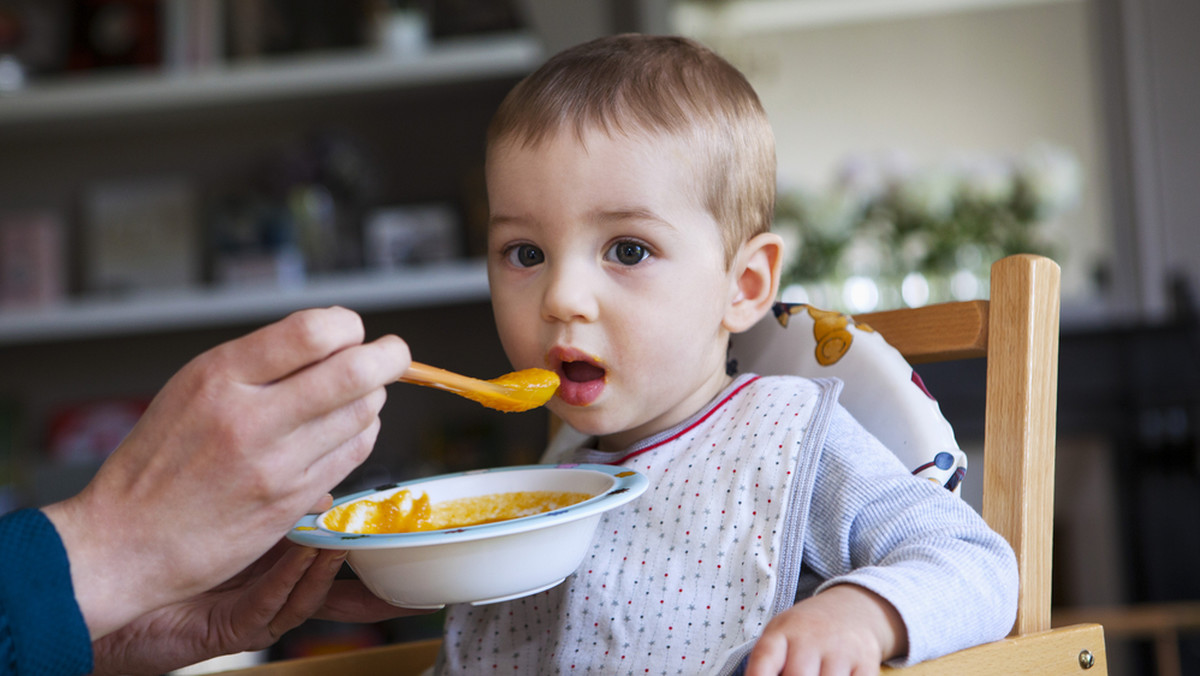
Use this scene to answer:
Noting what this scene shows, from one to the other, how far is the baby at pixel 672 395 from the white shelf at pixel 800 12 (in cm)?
171

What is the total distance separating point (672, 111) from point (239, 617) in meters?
0.56

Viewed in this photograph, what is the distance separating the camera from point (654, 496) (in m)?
0.85

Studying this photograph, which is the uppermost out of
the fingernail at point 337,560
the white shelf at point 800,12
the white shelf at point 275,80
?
the white shelf at point 800,12

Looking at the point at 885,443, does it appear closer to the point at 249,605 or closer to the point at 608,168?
the point at 608,168

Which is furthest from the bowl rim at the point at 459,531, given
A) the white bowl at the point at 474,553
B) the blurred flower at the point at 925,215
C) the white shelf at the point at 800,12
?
the white shelf at the point at 800,12

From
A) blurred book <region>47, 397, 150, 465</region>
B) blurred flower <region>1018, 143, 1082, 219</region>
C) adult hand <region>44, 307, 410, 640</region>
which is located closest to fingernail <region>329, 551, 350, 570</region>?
adult hand <region>44, 307, 410, 640</region>

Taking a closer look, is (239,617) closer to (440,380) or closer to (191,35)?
(440,380)

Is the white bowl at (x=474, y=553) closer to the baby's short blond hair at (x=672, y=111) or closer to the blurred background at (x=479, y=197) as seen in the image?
the baby's short blond hair at (x=672, y=111)

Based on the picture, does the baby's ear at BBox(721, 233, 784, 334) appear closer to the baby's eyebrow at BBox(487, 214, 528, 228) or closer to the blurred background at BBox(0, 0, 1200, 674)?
the baby's eyebrow at BBox(487, 214, 528, 228)

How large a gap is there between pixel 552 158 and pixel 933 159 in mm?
1833

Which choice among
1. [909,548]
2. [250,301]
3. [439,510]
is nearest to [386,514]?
[439,510]

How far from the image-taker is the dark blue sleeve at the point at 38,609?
20.9 inches

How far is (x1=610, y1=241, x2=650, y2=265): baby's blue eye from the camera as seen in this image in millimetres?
813

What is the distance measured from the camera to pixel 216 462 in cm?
54
